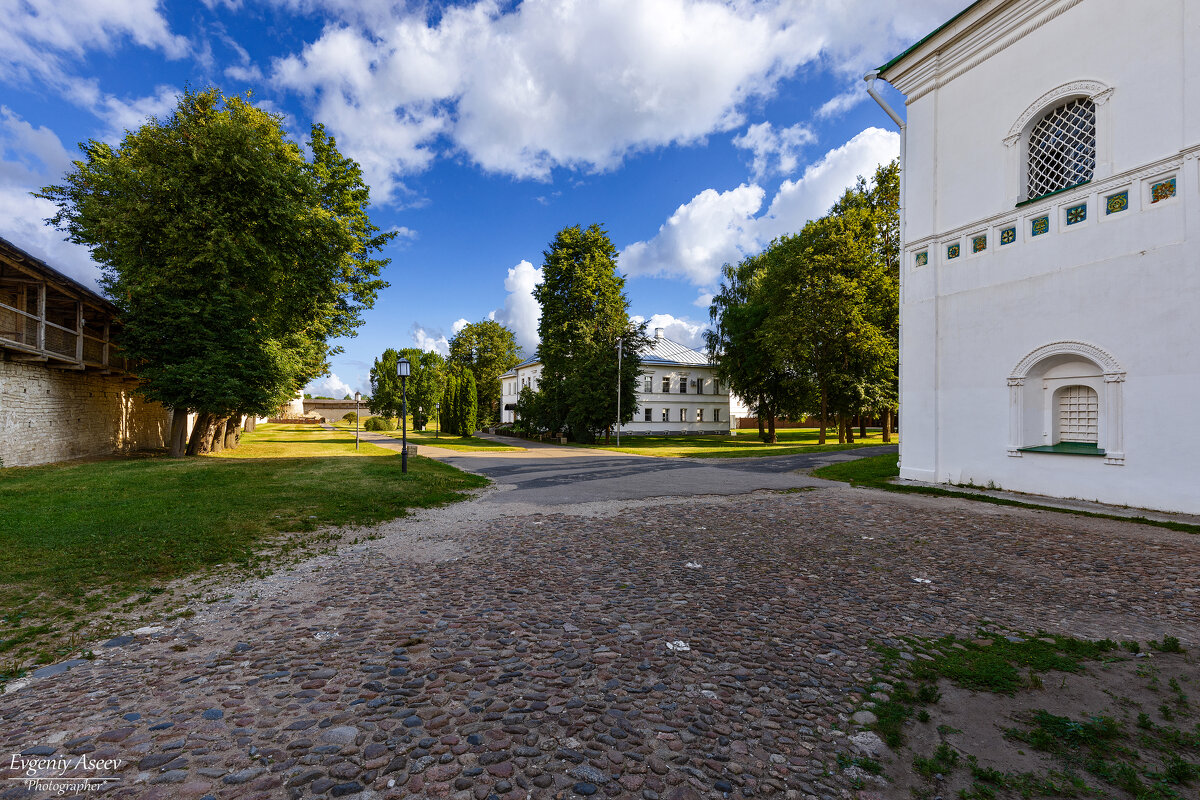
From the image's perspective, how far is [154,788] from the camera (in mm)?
2227

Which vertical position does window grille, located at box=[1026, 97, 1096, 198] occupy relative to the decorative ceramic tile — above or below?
above

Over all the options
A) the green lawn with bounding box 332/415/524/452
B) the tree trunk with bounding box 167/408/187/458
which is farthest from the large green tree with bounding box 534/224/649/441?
the tree trunk with bounding box 167/408/187/458

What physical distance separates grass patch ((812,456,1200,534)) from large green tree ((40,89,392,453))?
1976 cm

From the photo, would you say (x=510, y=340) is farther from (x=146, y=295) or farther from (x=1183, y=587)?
(x=1183, y=587)

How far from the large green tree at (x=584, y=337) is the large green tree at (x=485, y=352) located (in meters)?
22.1

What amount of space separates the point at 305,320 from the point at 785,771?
23.8 m

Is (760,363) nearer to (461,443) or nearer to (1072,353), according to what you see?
(461,443)

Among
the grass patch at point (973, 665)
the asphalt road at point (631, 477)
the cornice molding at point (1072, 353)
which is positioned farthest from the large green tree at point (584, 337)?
the grass patch at point (973, 665)

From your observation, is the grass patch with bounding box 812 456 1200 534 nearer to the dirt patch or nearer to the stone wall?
the dirt patch

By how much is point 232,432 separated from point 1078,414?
33.0m

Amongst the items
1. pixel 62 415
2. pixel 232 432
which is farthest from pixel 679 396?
pixel 62 415

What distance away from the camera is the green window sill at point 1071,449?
9.86m

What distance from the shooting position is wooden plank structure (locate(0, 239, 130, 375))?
14383mm

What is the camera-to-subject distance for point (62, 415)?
17.1 m
